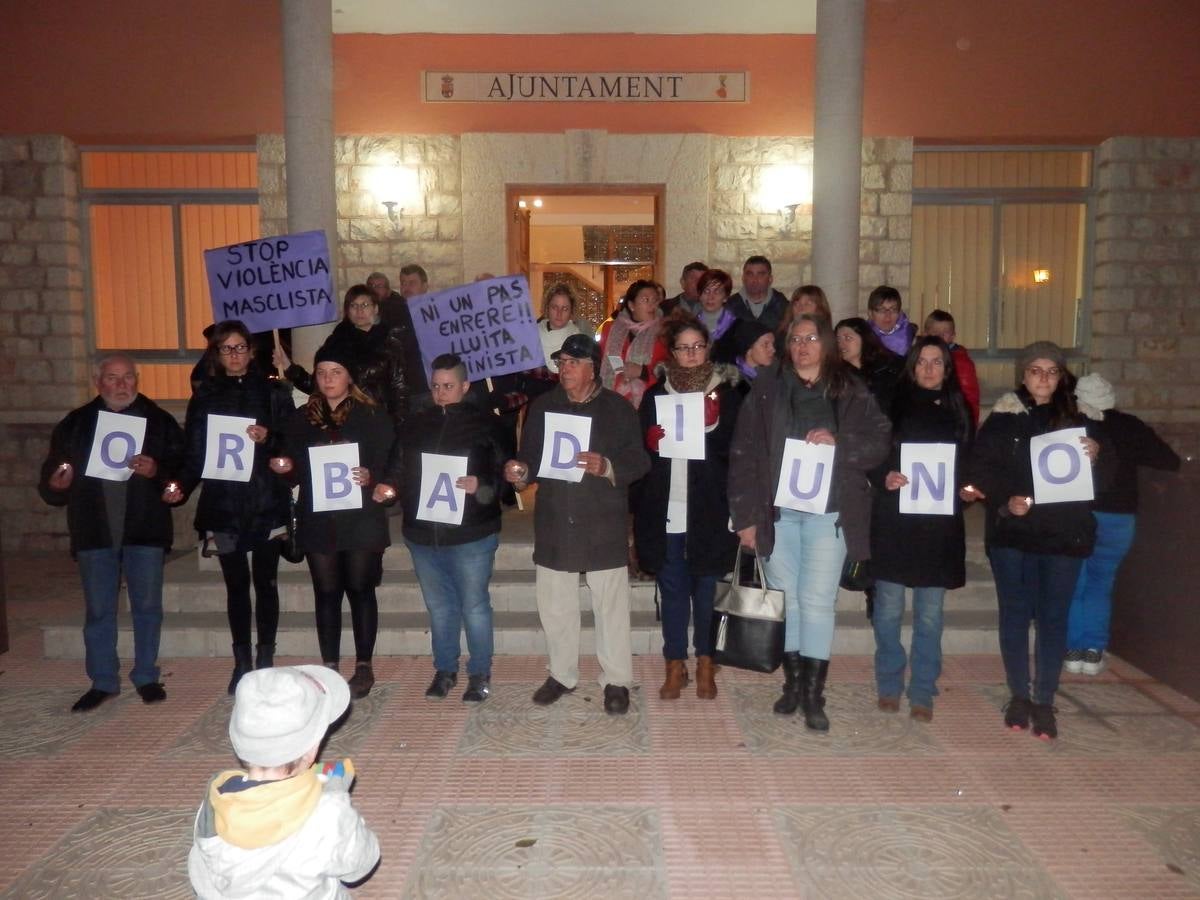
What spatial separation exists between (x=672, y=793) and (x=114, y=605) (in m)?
3.47

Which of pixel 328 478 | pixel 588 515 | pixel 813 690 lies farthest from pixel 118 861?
pixel 813 690

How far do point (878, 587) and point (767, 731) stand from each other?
1.01 m

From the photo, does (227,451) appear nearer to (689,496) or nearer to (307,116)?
(689,496)

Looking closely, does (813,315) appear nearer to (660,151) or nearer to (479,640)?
(479,640)

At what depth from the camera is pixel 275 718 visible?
7.58 ft

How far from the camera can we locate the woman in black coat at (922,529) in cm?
504

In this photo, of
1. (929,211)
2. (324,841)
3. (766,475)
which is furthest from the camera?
(929,211)

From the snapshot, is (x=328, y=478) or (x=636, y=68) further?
(x=636, y=68)

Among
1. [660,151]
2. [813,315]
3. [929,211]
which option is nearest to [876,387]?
[813,315]

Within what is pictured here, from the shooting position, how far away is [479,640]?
5555 mm

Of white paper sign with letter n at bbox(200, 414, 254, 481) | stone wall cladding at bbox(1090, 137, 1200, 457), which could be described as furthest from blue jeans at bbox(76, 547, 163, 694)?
stone wall cladding at bbox(1090, 137, 1200, 457)

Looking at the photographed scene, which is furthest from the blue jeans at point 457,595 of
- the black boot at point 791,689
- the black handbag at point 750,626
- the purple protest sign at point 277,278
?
Answer: the purple protest sign at point 277,278

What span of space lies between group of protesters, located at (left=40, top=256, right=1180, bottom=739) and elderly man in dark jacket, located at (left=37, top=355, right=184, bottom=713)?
13mm

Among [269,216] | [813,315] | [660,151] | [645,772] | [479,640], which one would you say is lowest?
[645,772]
